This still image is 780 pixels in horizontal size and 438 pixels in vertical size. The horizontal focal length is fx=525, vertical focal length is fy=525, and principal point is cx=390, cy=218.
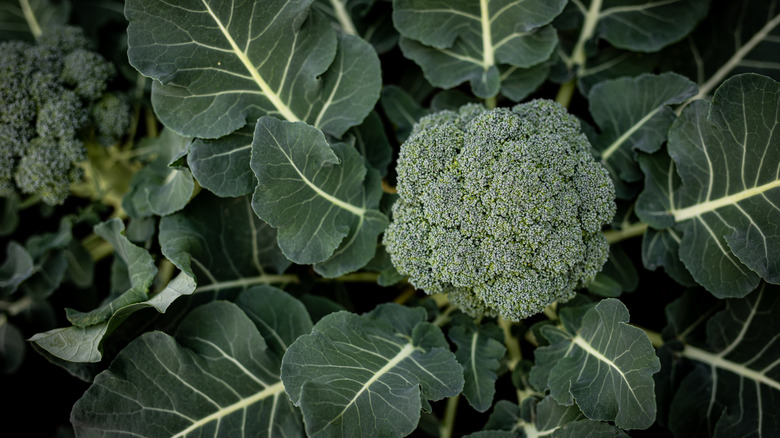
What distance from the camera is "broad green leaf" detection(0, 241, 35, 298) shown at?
140cm

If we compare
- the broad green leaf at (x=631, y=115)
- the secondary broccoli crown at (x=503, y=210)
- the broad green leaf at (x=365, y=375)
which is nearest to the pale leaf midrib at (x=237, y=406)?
the broad green leaf at (x=365, y=375)

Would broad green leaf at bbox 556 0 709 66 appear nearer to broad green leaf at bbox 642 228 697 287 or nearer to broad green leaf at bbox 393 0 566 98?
broad green leaf at bbox 393 0 566 98

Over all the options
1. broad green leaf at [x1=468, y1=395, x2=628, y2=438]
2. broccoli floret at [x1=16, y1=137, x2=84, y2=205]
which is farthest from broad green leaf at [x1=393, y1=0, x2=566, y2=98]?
broccoli floret at [x1=16, y1=137, x2=84, y2=205]

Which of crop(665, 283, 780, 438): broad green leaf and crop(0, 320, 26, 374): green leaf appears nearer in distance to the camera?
crop(665, 283, 780, 438): broad green leaf

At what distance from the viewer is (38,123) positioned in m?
1.36

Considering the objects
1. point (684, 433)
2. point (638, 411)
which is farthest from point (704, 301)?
point (638, 411)

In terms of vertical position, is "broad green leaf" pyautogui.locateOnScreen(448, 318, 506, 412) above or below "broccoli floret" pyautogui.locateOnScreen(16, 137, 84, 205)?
below

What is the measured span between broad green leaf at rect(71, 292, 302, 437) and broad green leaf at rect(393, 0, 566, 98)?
31.0 inches

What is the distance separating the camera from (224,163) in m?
1.18

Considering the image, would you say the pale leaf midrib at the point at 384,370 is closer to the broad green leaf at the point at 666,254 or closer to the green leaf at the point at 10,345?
the broad green leaf at the point at 666,254

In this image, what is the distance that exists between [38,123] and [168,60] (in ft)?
1.66

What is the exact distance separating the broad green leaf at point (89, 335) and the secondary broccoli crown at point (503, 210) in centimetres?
48

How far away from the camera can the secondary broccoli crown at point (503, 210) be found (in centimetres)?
110

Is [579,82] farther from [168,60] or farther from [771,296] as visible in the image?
[168,60]
